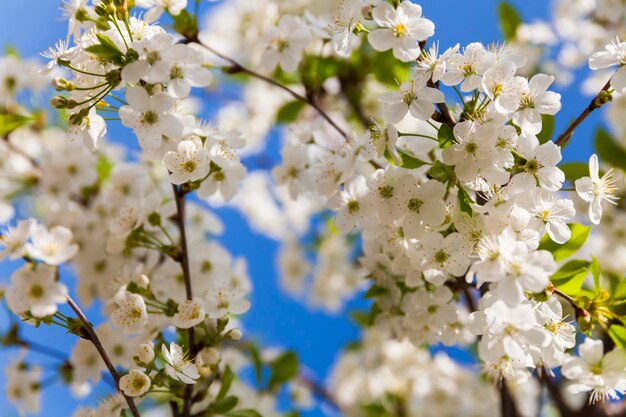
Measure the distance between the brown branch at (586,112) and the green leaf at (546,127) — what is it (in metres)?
0.02

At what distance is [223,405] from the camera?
1.50 m

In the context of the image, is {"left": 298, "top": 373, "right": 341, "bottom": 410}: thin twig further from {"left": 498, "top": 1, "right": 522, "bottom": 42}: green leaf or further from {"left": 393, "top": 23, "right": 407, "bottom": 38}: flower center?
{"left": 393, "top": 23, "right": 407, "bottom": 38}: flower center

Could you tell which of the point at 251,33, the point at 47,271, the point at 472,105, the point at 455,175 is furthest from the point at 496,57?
the point at 251,33

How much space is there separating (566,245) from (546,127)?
0.86ft

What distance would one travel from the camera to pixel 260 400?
7.44ft

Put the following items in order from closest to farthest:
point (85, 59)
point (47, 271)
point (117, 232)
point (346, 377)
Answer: point (47, 271) → point (85, 59) → point (117, 232) → point (346, 377)

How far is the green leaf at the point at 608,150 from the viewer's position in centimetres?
197

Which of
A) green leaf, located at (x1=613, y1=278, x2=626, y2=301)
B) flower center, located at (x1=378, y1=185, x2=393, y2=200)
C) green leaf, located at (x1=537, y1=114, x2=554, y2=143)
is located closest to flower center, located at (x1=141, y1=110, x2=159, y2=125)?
flower center, located at (x1=378, y1=185, x2=393, y2=200)

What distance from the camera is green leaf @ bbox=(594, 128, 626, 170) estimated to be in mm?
1974

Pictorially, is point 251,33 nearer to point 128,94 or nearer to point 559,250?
point 128,94

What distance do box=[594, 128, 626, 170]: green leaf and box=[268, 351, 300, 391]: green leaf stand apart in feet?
4.01

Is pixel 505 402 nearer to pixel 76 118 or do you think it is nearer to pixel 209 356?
pixel 209 356

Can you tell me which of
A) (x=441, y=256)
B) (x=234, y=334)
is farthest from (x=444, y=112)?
(x=234, y=334)

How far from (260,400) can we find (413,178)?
1.28 m
